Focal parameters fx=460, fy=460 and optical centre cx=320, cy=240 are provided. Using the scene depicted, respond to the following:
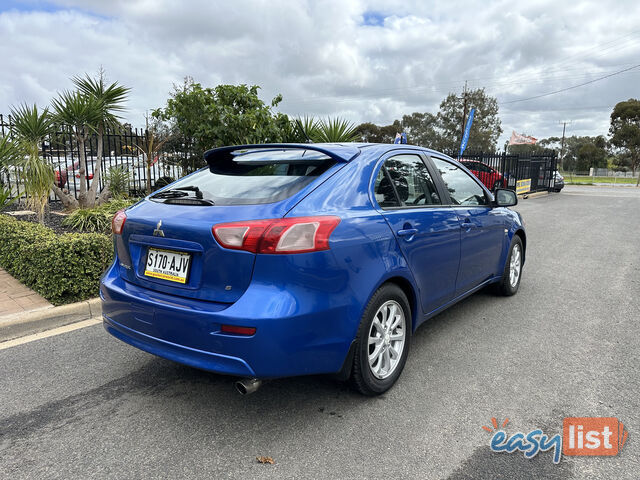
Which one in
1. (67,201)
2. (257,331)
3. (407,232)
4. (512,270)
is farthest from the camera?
(67,201)

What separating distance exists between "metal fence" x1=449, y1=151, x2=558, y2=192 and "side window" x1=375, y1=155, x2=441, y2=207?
13120 millimetres

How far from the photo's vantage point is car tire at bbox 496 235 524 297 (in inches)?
194

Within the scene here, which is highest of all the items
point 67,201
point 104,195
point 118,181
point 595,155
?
point 595,155

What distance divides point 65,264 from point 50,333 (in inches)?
29.6

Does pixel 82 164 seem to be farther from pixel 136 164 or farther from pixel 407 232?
pixel 407 232

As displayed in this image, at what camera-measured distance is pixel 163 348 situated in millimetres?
2531

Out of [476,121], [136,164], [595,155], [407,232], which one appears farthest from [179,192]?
[595,155]

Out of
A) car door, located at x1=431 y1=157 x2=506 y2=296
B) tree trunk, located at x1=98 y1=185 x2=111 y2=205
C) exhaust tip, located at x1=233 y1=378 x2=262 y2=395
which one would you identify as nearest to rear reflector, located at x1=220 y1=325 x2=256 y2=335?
exhaust tip, located at x1=233 y1=378 x2=262 y2=395

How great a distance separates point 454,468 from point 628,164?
73.1m

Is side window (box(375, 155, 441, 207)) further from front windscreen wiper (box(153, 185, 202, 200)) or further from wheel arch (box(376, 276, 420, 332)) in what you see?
front windscreen wiper (box(153, 185, 202, 200))

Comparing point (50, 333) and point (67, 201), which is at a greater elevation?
point (67, 201)

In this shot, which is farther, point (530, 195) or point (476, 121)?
point (476, 121)

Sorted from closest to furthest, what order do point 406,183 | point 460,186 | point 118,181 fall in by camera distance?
point 406,183 → point 460,186 → point 118,181

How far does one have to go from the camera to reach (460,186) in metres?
4.12
